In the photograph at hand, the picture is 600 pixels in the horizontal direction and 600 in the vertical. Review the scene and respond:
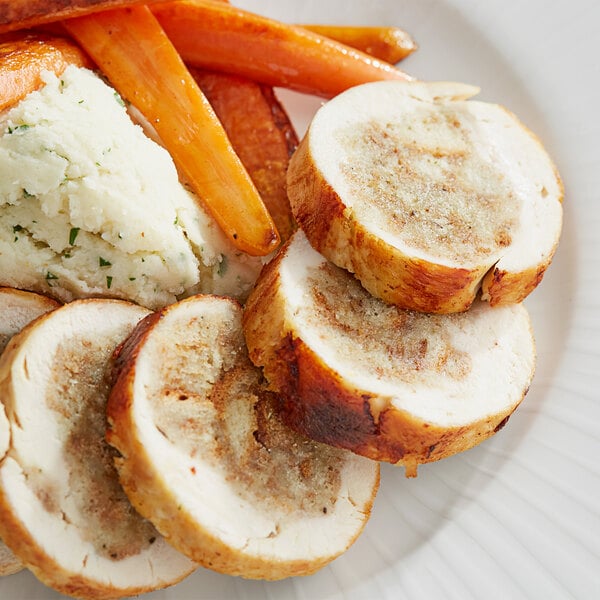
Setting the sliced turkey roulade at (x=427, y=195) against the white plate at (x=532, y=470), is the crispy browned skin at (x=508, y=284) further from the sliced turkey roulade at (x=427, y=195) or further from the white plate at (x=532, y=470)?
the white plate at (x=532, y=470)

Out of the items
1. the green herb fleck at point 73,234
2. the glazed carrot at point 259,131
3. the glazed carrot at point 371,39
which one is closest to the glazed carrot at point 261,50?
the glazed carrot at point 259,131

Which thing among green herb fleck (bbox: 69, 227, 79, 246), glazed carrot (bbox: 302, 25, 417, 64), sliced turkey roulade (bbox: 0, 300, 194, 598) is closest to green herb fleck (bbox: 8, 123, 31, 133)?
green herb fleck (bbox: 69, 227, 79, 246)

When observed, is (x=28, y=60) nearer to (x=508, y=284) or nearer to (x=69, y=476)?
(x=69, y=476)

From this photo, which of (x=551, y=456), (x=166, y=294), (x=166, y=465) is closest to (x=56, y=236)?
(x=166, y=294)

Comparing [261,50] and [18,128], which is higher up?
[261,50]

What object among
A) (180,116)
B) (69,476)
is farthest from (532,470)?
(180,116)
